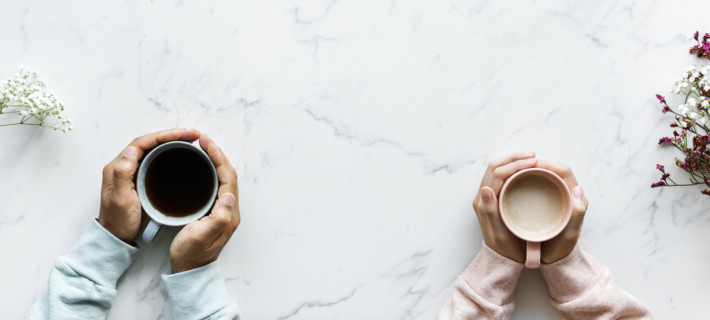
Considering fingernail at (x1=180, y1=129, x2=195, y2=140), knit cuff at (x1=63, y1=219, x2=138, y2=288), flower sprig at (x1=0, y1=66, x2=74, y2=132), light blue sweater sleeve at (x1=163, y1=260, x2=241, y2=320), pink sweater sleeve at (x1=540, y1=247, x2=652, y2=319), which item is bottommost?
pink sweater sleeve at (x1=540, y1=247, x2=652, y2=319)

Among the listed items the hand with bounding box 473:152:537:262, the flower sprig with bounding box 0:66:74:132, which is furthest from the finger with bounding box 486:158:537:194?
the flower sprig with bounding box 0:66:74:132

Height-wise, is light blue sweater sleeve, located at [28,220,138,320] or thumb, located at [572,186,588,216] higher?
thumb, located at [572,186,588,216]

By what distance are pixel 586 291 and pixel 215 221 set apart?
0.79m

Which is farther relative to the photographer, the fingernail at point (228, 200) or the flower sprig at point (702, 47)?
the flower sprig at point (702, 47)

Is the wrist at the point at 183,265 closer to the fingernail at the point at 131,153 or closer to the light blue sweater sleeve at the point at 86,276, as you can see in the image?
the light blue sweater sleeve at the point at 86,276

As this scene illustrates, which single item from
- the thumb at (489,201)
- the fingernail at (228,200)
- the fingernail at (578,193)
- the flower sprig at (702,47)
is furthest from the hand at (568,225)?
the fingernail at (228,200)

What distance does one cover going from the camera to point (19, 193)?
4.24 feet

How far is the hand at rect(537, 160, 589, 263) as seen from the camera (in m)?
1.21

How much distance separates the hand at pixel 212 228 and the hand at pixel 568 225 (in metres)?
0.65

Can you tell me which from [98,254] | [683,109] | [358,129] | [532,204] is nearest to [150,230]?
[98,254]

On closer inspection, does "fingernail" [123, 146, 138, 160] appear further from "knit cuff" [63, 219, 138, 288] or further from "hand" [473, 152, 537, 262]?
"hand" [473, 152, 537, 262]

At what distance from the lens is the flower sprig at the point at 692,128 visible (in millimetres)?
1254

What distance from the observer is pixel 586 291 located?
1241 millimetres

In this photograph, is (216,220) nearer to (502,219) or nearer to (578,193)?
(502,219)
